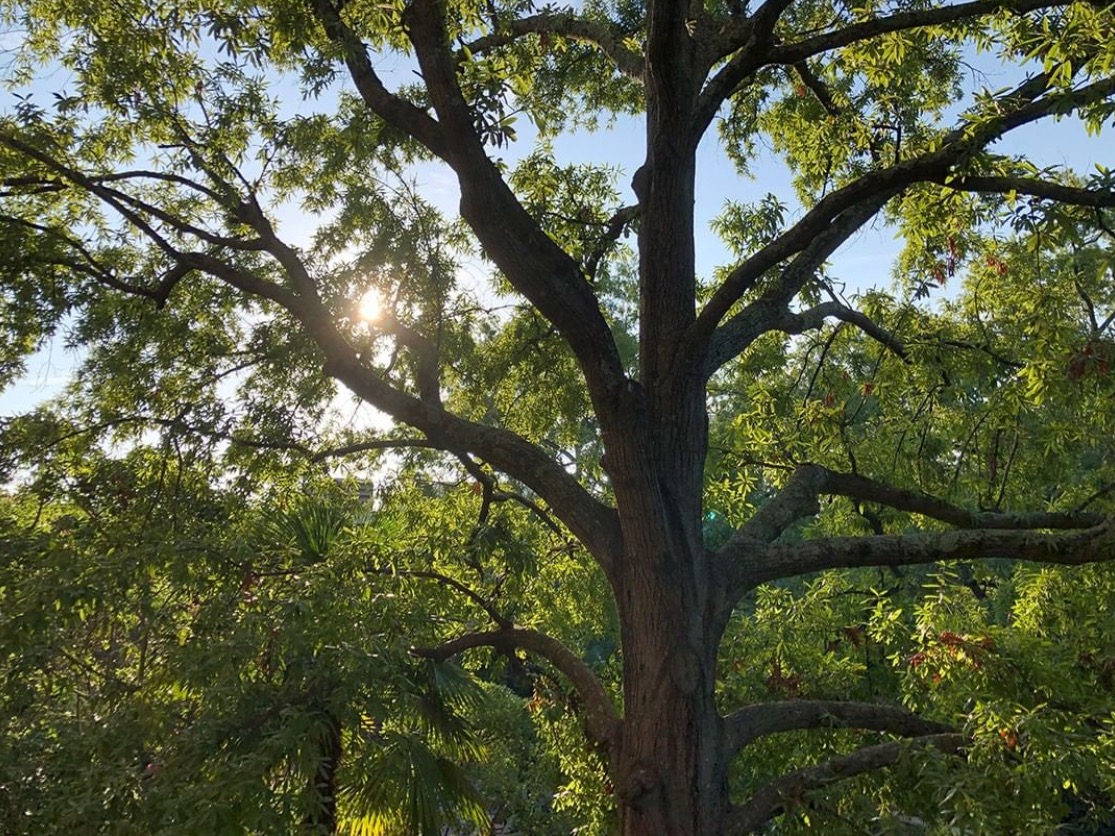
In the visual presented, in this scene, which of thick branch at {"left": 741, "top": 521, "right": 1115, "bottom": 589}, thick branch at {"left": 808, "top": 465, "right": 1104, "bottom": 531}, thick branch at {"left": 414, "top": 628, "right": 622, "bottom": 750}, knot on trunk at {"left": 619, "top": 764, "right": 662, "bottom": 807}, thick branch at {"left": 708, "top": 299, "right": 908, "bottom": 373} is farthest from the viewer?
thick branch at {"left": 708, "top": 299, "right": 908, "bottom": 373}

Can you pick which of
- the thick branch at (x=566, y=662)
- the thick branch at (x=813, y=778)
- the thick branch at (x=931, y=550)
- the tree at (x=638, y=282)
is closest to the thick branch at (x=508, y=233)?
the tree at (x=638, y=282)

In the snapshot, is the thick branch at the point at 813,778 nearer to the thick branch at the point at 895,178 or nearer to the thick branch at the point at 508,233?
the thick branch at the point at 508,233

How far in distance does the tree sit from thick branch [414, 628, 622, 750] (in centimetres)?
2

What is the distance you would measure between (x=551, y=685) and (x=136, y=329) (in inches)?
166

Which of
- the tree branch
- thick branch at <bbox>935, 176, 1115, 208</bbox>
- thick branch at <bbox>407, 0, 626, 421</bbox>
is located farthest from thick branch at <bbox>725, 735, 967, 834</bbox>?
thick branch at <bbox>935, 176, 1115, 208</bbox>

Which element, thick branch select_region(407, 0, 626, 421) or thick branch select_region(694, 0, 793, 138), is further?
thick branch select_region(694, 0, 793, 138)

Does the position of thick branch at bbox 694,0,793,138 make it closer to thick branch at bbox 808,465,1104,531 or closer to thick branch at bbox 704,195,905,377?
thick branch at bbox 704,195,905,377

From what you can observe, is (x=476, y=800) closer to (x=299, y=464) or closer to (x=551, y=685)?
(x=551, y=685)

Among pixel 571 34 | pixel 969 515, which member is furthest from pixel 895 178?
pixel 571 34

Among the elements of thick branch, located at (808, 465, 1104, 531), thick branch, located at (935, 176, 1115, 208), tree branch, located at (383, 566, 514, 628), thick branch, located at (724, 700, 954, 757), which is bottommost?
thick branch, located at (724, 700, 954, 757)

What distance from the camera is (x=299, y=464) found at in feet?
20.9

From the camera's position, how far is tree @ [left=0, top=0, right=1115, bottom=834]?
13.4 feet

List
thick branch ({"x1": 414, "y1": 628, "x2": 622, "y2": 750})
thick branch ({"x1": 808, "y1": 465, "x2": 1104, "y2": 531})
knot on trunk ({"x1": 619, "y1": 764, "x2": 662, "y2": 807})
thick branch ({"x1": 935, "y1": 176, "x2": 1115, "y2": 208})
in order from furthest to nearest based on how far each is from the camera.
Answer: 1. thick branch ({"x1": 808, "y1": 465, "x2": 1104, "y2": 531})
2. thick branch ({"x1": 414, "y1": 628, "x2": 622, "y2": 750})
3. knot on trunk ({"x1": 619, "y1": 764, "x2": 662, "y2": 807})
4. thick branch ({"x1": 935, "y1": 176, "x2": 1115, "y2": 208})

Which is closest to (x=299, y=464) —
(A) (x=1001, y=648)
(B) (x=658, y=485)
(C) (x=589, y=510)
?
(C) (x=589, y=510)
